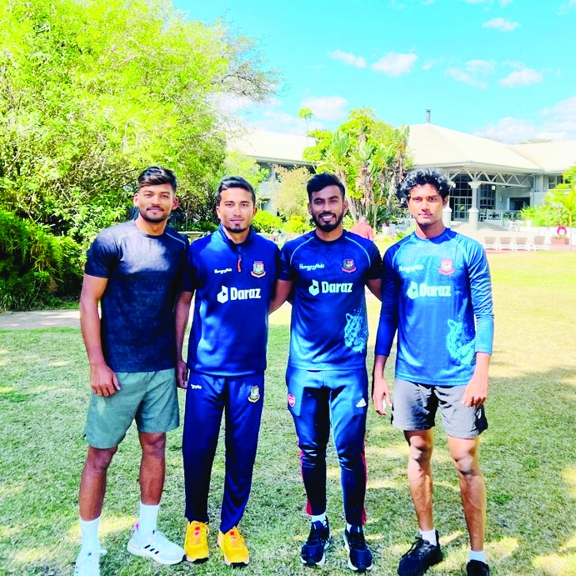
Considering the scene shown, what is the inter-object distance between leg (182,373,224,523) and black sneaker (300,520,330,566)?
61 cm

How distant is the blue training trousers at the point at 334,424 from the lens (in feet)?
9.59

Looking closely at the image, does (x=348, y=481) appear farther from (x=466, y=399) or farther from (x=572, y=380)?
(x=572, y=380)

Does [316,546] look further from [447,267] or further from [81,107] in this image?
[81,107]

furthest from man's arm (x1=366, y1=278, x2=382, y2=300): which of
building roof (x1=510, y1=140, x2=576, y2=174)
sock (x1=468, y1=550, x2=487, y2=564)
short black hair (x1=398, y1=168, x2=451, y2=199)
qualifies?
building roof (x1=510, y1=140, x2=576, y2=174)

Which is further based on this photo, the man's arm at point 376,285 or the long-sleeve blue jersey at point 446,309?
the man's arm at point 376,285

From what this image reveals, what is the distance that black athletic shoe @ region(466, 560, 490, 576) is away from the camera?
9.02ft

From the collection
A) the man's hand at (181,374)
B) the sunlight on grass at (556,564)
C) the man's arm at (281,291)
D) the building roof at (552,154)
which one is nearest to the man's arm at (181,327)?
the man's hand at (181,374)

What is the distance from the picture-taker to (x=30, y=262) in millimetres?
11289

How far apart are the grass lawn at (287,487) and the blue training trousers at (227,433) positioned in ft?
1.06

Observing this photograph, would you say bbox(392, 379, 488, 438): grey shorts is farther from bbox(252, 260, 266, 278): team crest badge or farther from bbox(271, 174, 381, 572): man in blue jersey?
bbox(252, 260, 266, 278): team crest badge

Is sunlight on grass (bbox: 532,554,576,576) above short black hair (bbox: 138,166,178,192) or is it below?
below

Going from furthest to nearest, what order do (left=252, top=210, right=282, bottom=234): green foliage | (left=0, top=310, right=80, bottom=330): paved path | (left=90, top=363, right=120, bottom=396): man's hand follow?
(left=252, top=210, right=282, bottom=234): green foliage → (left=0, top=310, right=80, bottom=330): paved path → (left=90, top=363, right=120, bottom=396): man's hand

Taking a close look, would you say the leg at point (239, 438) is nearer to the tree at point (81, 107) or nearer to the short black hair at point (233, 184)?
the short black hair at point (233, 184)

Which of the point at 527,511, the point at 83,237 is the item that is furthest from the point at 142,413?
the point at 83,237
